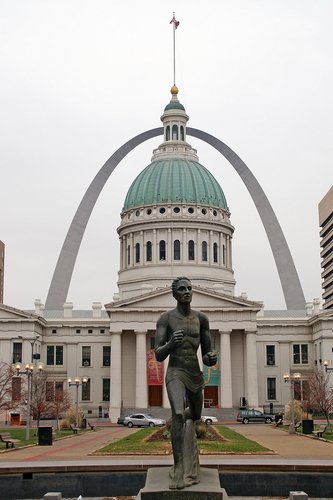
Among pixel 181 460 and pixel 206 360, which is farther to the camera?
pixel 206 360

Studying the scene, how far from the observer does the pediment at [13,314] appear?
3656 inches

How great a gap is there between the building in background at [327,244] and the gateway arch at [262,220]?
29480mm

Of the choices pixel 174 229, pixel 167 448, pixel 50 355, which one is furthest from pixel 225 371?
pixel 167 448

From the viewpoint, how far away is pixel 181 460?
14930mm

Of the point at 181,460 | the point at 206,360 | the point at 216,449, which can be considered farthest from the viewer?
the point at 216,449

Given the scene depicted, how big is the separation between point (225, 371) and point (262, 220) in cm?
3167

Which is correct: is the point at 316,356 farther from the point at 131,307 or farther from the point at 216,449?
the point at 216,449

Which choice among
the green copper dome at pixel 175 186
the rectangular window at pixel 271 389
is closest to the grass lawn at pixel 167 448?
the rectangular window at pixel 271 389

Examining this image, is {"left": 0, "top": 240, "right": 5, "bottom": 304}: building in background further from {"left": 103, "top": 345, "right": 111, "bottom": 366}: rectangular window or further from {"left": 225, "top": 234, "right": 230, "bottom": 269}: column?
{"left": 103, "top": 345, "right": 111, "bottom": 366}: rectangular window

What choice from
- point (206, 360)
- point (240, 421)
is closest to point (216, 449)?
point (206, 360)

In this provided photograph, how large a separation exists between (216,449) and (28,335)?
60258mm

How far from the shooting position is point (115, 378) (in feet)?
298

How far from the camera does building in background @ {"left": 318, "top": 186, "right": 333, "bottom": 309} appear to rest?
468ft

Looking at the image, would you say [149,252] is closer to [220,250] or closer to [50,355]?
[220,250]
